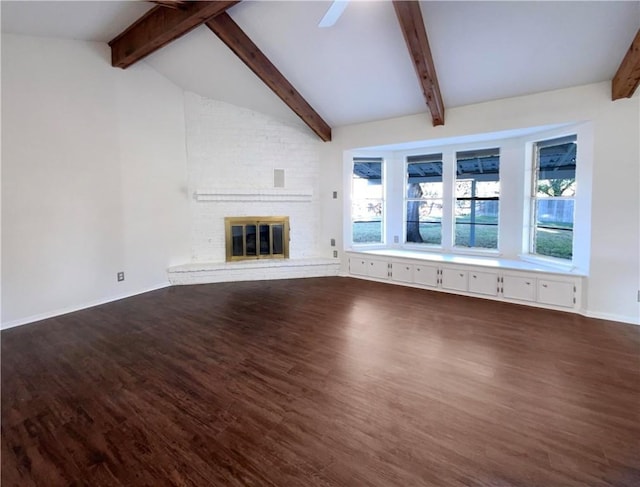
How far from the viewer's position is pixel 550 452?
69.1 inches

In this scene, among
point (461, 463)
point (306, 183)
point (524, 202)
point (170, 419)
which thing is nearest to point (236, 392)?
point (170, 419)

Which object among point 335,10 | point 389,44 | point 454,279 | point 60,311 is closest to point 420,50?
point 389,44

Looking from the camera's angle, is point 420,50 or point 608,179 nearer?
point 420,50

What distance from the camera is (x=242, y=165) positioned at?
19.0ft

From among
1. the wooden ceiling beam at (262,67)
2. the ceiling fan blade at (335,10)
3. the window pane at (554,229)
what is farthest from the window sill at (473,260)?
the ceiling fan blade at (335,10)

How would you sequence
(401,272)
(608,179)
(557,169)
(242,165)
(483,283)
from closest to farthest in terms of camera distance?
1. (608,179)
2. (557,169)
3. (483,283)
4. (401,272)
5. (242,165)

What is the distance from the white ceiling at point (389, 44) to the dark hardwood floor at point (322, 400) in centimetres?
279

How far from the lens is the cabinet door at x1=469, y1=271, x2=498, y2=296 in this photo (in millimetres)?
4465

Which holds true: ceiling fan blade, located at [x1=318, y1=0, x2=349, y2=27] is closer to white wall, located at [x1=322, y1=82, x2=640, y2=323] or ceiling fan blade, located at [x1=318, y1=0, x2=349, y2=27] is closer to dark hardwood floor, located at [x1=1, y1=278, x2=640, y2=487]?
dark hardwood floor, located at [x1=1, y1=278, x2=640, y2=487]

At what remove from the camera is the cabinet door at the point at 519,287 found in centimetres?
419

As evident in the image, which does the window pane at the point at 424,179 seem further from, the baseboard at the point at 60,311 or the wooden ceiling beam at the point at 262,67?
the baseboard at the point at 60,311

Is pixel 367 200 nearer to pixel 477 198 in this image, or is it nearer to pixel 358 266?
pixel 358 266

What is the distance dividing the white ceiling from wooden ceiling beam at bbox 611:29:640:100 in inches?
3.7

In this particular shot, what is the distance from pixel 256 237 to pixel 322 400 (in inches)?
160
